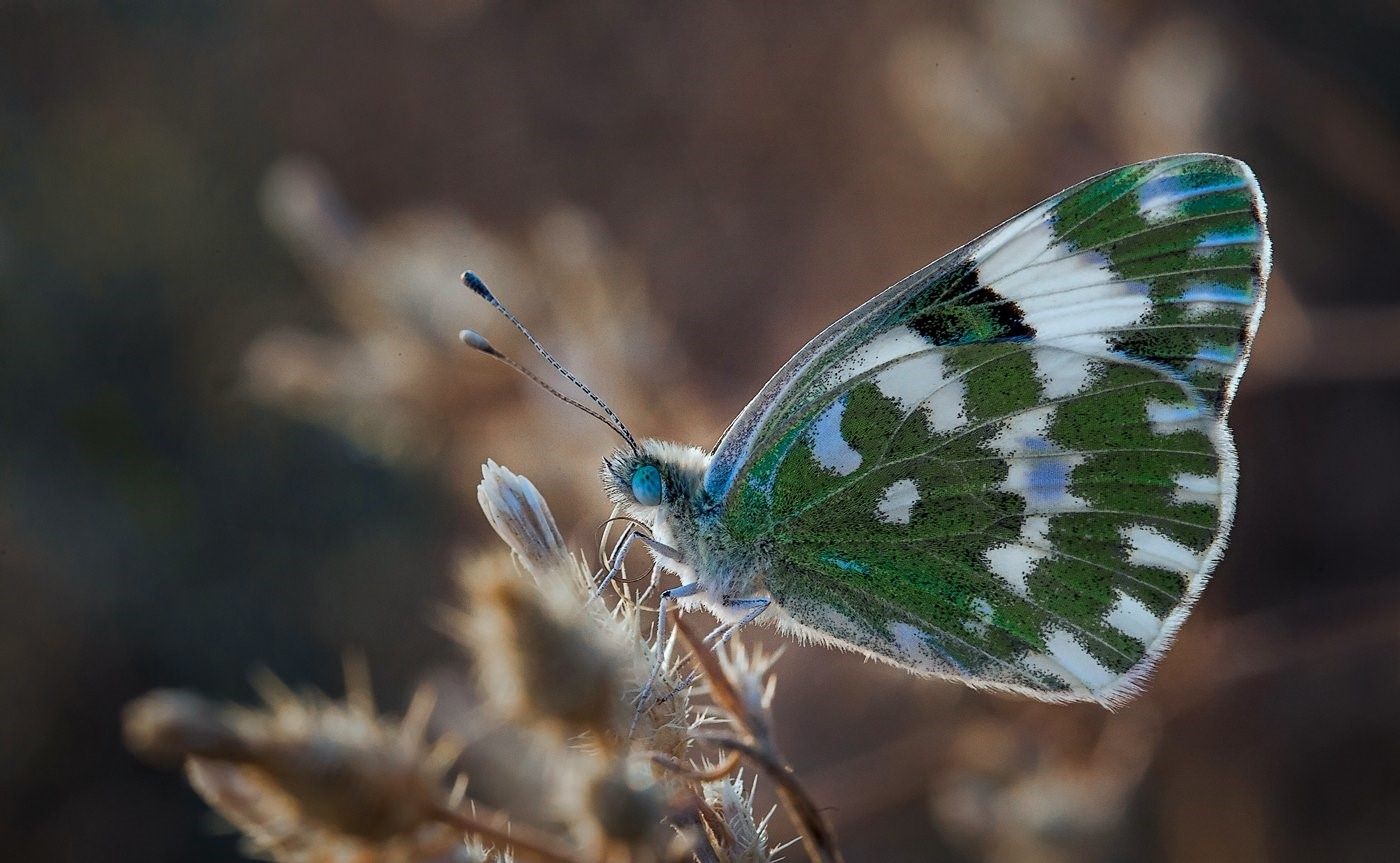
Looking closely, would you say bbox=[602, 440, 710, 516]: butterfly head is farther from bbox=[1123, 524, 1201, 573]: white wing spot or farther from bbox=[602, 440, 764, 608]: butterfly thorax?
bbox=[1123, 524, 1201, 573]: white wing spot

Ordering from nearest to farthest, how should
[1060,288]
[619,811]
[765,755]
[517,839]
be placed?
[619,811], [517,839], [765,755], [1060,288]

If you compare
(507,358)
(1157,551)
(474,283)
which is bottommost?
(1157,551)

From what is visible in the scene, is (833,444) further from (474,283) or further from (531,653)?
(531,653)

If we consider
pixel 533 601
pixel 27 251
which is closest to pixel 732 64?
pixel 27 251

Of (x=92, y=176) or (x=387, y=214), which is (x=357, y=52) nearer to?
(x=387, y=214)

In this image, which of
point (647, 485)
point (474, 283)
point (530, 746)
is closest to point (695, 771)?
point (530, 746)

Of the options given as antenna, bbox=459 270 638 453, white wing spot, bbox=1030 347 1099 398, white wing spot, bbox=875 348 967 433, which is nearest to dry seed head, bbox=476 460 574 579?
antenna, bbox=459 270 638 453
